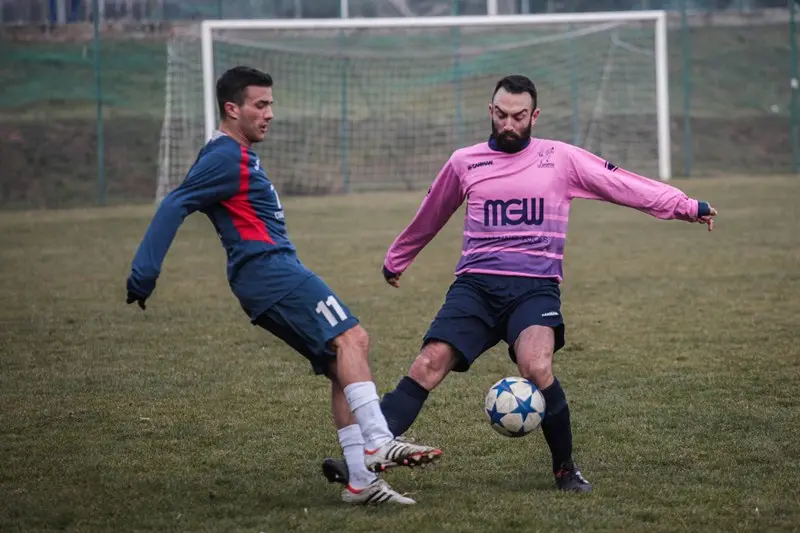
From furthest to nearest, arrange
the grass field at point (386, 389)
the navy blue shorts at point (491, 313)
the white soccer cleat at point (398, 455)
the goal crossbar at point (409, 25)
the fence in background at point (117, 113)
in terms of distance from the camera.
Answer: the fence in background at point (117, 113) < the goal crossbar at point (409, 25) < the navy blue shorts at point (491, 313) < the grass field at point (386, 389) < the white soccer cleat at point (398, 455)

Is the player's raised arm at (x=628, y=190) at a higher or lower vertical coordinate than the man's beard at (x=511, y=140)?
lower

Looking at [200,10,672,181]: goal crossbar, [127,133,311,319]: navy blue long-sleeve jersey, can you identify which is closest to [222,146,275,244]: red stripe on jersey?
[127,133,311,319]: navy blue long-sleeve jersey

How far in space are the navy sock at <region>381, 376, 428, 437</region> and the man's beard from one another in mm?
1194

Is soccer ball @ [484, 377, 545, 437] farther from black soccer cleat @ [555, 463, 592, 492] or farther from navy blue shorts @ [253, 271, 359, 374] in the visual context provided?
navy blue shorts @ [253, 271, 359, 374]

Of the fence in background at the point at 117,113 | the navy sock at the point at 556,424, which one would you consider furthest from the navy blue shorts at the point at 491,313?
the fence in background at the point at 117,113

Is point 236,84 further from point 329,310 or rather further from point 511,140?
point 511,140

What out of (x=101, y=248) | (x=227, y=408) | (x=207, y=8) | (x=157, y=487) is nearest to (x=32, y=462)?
(x=157, y=487)

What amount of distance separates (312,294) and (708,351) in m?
4.38

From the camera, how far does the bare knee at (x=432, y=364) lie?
18.9 ft

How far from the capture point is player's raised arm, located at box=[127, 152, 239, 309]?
524cm

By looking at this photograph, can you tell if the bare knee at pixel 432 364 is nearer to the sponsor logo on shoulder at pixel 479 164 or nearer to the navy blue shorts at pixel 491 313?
the navy blue shorts at pixel 491 313

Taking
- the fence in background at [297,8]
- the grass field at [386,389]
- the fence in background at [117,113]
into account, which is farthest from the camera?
the fence in background at [297,8]

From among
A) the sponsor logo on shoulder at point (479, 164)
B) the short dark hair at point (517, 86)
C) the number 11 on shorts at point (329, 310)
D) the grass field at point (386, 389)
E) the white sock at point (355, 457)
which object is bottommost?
the grass field at point (386, 389)

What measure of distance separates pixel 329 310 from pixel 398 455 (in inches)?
27.8
